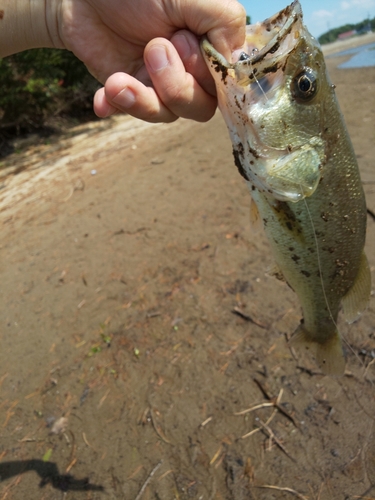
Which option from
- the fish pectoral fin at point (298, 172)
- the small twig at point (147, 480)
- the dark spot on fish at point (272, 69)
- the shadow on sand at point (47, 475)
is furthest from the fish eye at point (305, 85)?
the shadow on sand at point (47, 475)

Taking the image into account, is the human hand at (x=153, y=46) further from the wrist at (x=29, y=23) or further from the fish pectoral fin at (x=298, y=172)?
the fish pectoral fin at (x=298, y=172)

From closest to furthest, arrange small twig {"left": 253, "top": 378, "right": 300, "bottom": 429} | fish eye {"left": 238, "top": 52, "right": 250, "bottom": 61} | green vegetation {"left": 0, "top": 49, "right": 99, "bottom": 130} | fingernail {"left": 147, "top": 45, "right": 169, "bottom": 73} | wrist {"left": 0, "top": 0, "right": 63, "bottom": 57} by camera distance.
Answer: fish eye {"left": 238, "top": 52, "right": 250, "bottom": 61} < fingernail {"left": 147, "top": 45, "right": 169, "bottom": 73} < wrist {"left": 0, "top": 0, "right": 63, "bottom": 57} < small twig {"left": 253, "top": 378, "right": 300, "bottom": 429} < green vegetation {"left": 0, "top": 49, "right": 99, "bottom": 130}

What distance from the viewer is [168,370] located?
3.33 meters

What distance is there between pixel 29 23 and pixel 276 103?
179 cm

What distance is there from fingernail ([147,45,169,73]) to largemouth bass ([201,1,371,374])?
209mm

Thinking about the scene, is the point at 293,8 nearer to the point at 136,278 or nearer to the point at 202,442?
the point at 202,442

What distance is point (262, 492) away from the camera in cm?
247


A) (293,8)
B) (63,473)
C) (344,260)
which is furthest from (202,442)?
(293,8)

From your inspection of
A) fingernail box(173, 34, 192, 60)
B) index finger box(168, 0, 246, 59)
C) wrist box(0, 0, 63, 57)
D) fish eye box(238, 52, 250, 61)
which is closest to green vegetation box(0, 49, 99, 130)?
wrist box(0, 0, 63, 57)

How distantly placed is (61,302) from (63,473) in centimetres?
199

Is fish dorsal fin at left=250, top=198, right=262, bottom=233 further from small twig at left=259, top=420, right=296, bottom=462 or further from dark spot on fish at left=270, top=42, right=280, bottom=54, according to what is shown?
small twig at left=259, top=420, right=296, bottom=462

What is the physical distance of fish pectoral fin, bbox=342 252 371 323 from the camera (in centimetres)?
206

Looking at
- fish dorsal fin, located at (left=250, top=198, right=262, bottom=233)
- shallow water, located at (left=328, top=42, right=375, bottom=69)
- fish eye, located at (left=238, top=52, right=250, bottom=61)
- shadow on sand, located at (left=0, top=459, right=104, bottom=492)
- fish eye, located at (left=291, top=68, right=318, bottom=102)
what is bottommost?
shallow water, located at (left=328, top=42, right=375, bottom=69)

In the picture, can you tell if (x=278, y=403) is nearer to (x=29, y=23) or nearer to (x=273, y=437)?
(x=273, y=437)
